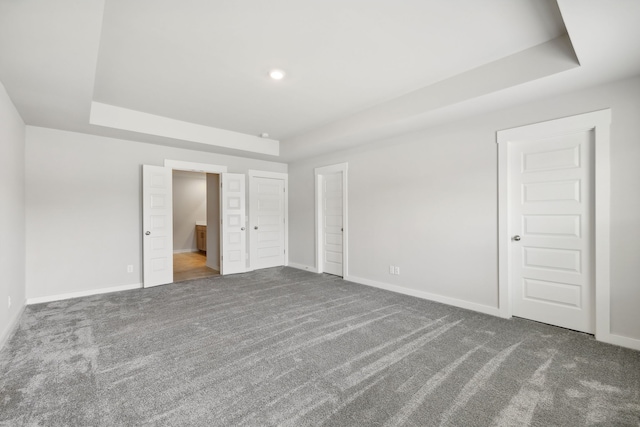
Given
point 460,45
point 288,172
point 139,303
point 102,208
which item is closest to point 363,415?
point 460,45

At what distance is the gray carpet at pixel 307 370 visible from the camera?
1.75 meters

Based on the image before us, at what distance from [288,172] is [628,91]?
535 cm

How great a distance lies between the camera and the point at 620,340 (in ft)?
8.60

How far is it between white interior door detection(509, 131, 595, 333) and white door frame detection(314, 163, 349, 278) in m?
2.59

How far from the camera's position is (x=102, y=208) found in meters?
4.49

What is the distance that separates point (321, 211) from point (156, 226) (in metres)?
2.98

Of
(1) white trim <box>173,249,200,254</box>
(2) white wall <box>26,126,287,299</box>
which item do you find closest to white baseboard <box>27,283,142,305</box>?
(2) white wall <box>26,126,287,299</box>

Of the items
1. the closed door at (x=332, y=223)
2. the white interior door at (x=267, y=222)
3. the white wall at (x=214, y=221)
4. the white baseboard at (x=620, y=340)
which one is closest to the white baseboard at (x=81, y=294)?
the white wall at (x=214, y=221)

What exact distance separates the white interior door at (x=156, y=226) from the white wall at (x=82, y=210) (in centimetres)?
16

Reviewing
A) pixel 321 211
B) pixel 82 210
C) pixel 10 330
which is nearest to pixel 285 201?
pixel 321 211

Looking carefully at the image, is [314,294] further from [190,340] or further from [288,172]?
[288,172]

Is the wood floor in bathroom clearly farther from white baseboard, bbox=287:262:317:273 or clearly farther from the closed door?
the closed door

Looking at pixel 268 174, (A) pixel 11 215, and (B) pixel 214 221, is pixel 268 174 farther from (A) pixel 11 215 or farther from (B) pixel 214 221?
(A) pixel 11 215

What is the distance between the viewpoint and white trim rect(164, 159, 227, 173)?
5083mm
